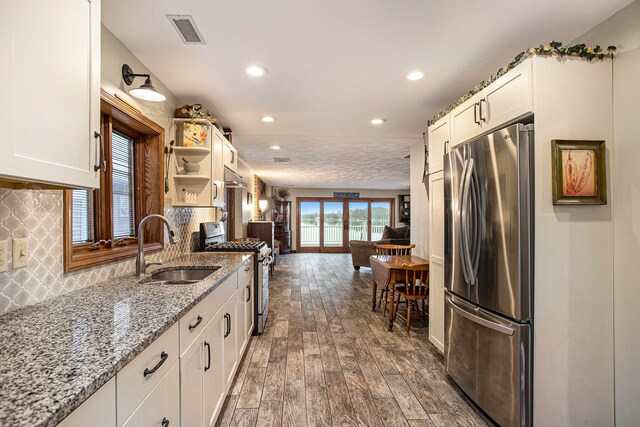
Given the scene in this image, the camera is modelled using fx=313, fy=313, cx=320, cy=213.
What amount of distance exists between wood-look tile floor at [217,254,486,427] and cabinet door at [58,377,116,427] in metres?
1.35

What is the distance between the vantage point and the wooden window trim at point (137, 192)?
5.27 feet

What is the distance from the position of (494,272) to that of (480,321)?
1.11 feet

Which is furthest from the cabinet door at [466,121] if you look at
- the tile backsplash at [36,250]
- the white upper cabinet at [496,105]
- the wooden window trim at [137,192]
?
the tile backsplash at [36,250]

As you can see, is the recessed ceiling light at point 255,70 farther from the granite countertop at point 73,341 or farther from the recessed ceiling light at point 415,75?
the granite countertop at point 73,341

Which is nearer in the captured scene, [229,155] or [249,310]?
[249,310]

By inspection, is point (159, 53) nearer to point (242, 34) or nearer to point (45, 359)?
point (242, 34)

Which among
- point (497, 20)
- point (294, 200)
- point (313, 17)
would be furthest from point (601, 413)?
point (294, 200)

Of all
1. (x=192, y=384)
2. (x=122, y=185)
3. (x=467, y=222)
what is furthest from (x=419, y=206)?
(x=192, y=384)

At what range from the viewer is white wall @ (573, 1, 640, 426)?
1562 millimetres

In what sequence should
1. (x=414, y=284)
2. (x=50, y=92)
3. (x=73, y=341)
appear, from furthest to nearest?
(x=414, y=284)
(x=50, y=92)
(x=73, y=341)

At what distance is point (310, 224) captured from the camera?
11062mm

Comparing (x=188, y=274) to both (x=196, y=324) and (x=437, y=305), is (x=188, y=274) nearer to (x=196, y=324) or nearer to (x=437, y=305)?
(x=196, y=324)

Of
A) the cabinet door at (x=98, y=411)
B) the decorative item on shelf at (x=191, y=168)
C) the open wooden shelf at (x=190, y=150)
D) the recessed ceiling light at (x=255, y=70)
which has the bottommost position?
the cabinet door at (x=98, y=411)

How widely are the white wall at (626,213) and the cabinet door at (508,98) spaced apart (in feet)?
1.47
